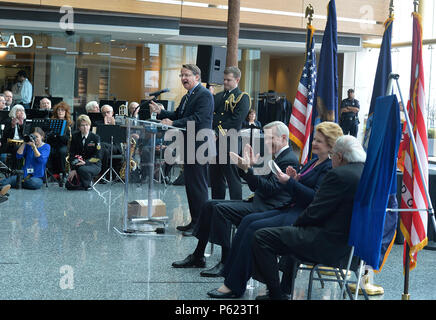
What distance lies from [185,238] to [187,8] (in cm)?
1007

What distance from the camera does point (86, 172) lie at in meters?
10.5

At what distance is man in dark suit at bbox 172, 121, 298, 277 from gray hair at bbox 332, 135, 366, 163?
810 millimetres

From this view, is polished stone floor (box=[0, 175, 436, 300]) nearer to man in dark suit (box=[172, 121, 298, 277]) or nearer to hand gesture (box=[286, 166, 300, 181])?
man in dark suit (box=[172, 121, 298, 277])

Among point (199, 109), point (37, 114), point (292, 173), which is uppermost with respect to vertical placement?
point (199, 109)

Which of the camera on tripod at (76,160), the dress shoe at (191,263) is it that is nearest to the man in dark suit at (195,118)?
the dress shoe at (191,263)

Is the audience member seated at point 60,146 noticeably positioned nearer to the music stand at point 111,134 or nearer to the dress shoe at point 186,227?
the music stand at point 111,134

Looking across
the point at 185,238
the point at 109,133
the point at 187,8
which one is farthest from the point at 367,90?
the point at 185,238

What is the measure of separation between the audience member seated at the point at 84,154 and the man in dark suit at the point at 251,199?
547cm

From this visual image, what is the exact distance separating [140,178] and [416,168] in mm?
3065

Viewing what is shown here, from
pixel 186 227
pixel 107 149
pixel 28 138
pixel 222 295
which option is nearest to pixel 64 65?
pixel 107 149

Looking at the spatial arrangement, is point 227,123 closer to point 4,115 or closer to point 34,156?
point 34,156

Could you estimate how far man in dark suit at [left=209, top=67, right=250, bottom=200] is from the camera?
277 inches

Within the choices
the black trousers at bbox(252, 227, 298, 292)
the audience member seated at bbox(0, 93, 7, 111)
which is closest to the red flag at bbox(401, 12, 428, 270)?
the black trousers at bbox(252, 227, 298, 292)

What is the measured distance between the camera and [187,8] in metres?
15.9
